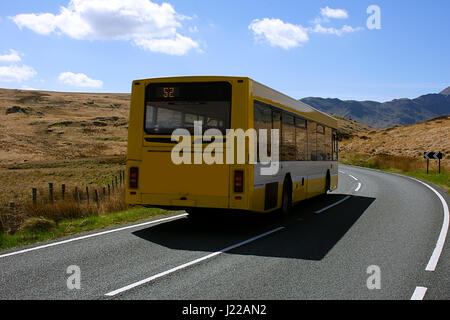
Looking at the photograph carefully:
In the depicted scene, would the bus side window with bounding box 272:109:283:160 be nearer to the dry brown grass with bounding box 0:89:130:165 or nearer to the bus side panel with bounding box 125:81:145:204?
the bus side panel with bounding box 125:81:145:204

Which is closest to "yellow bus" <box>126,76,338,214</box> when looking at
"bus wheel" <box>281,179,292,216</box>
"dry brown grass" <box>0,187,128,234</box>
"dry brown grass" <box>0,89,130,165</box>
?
"bus wheel" <box>281,179,292,216</box>

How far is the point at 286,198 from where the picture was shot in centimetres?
1260

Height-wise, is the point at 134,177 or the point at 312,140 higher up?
the point at 312,140

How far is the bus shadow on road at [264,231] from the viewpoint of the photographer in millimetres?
8338

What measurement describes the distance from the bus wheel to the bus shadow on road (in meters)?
0.24

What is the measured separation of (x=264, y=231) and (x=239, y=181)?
1.53 metres

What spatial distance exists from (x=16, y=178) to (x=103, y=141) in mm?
40108

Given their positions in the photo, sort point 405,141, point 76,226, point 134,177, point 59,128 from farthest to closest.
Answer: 1. point 405,141
2. point 59,128
3. point 76,226
4. point 134,177

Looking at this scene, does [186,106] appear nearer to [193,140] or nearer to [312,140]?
[193,140]

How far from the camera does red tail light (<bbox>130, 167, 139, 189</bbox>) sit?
10.1 metres

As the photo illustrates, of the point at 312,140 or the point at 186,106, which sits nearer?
the point at 186,106

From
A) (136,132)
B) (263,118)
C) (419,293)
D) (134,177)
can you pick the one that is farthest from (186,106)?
(419,293)

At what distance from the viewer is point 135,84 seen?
10.4m
